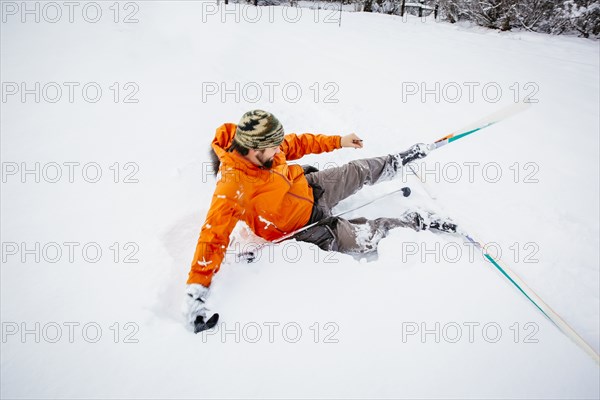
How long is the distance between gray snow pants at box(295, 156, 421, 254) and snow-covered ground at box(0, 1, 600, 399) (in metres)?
0.17

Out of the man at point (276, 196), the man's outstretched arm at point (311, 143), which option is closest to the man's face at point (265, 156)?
the man at point (276, 196)

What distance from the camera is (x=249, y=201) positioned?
2100mm

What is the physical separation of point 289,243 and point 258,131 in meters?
0.81

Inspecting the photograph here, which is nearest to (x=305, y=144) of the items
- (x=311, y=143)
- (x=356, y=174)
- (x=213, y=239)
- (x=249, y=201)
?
(x=311, y=143)

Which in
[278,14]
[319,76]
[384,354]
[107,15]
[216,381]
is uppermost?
[278,14]

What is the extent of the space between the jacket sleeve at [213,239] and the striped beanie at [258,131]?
33cm

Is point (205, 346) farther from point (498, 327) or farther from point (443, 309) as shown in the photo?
point (498, 327)

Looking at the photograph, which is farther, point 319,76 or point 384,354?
point 319,76

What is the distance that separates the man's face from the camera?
2.03 meters

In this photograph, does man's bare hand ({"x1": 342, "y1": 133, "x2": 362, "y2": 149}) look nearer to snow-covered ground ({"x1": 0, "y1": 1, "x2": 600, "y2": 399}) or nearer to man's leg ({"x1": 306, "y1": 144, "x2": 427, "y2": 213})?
man's leg ({"x1": 306, "y1": 144, "x2": 427, "y2": 213})

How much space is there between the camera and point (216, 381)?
1576 millimetres

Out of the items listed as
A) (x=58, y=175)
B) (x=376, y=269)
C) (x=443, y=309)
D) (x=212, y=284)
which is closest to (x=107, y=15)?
(x=58, y=175)

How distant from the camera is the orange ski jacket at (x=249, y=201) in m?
1.83

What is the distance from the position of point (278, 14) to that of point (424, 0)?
16.5 feet
